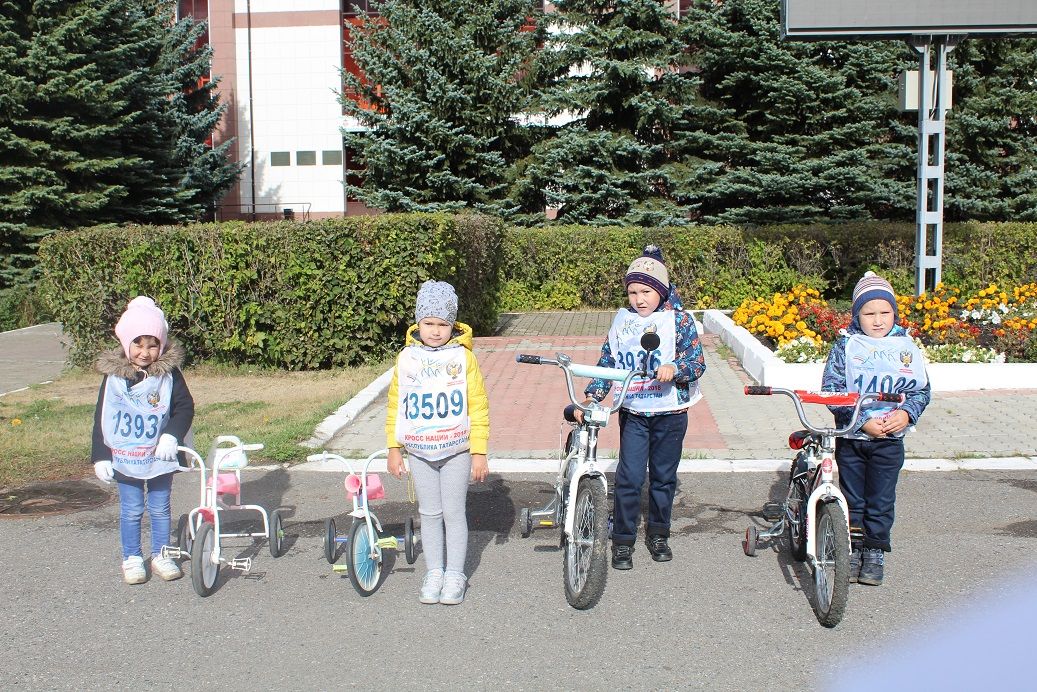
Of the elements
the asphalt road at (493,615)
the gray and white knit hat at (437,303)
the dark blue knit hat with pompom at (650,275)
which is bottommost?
the asphalt road at (493,615)

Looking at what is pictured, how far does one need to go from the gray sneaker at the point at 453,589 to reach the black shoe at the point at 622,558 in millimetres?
860

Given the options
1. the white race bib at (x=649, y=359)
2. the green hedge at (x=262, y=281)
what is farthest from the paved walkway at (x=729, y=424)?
the green hedge at (x=262, y=281)

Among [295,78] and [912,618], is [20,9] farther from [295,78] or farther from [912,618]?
[912,618]

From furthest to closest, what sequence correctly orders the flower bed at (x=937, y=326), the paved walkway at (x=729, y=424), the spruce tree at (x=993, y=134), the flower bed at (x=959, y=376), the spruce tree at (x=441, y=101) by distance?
1. the spruce tree at (x=993, y=134)
2. the spruce tree at (x=441, y=101)
3. the flower bed at (x=937, y=326)
4. the flower bed at (x=959, y=376)
5. the paved walkway at (x=729, y=424)

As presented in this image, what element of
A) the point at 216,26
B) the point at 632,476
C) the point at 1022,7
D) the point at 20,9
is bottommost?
the point at 632,476

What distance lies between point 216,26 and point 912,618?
30027 millimetres

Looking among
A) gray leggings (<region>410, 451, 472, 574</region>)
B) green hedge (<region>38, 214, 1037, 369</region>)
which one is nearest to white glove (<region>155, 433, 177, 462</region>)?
gray leggings (<region>410, 451, 472, 574</region>)

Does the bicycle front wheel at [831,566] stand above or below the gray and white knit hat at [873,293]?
below

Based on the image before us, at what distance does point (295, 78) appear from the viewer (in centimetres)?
3078

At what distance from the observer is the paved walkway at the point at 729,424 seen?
787 cm

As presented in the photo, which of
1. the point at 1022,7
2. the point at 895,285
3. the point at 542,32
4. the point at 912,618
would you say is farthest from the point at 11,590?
the point at 542,32

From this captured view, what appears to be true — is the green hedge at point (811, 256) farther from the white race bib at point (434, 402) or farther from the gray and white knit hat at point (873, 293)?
the white race bib at point (434, 402)

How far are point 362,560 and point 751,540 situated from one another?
2060mm

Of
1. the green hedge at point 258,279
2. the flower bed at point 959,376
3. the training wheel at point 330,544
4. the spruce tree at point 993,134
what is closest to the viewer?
the training wheel at point 330,544
